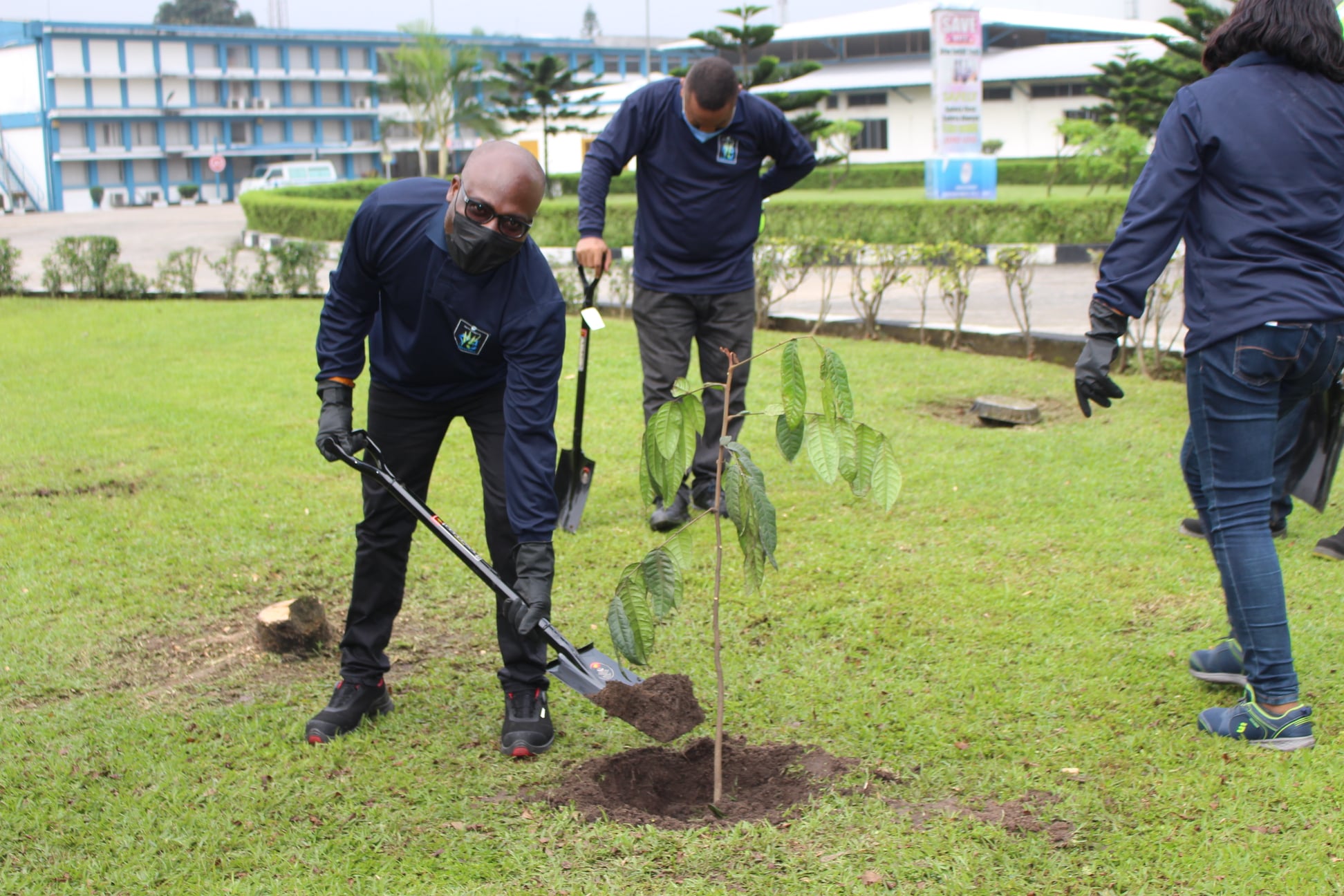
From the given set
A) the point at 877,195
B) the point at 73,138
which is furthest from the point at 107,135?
the point at 877,195

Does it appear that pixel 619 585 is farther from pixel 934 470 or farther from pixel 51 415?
pixel 51 415

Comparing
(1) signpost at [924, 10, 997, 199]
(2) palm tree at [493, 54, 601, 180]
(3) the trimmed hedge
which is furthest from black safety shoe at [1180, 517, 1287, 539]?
(2) palm tree at [493, 54, 601, 180]

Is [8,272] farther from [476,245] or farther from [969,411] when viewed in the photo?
[476,245]

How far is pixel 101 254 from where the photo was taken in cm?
1372

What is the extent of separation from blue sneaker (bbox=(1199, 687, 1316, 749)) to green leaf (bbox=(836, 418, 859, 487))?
129 centimetres

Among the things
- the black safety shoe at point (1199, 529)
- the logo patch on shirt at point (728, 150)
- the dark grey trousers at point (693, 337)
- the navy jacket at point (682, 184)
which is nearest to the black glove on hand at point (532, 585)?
the dark grey trousers at point (693, 337)

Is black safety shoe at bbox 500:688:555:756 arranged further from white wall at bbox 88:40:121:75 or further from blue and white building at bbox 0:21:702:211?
white wall at bbox 88:40:121:75

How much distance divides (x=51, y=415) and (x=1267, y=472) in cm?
700

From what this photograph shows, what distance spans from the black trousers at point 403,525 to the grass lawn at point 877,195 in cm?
1659

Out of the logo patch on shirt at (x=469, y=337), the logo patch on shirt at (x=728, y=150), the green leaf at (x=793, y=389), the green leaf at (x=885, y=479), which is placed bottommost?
the green leaf at (x=885, y=479)

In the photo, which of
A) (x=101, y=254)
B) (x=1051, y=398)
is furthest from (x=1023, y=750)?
(x=101, y=254)

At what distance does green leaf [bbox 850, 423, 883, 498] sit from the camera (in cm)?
264

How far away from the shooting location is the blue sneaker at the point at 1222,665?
3318mm

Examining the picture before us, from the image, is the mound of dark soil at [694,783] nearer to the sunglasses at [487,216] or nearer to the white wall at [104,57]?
the sunglasses at [487,216]
